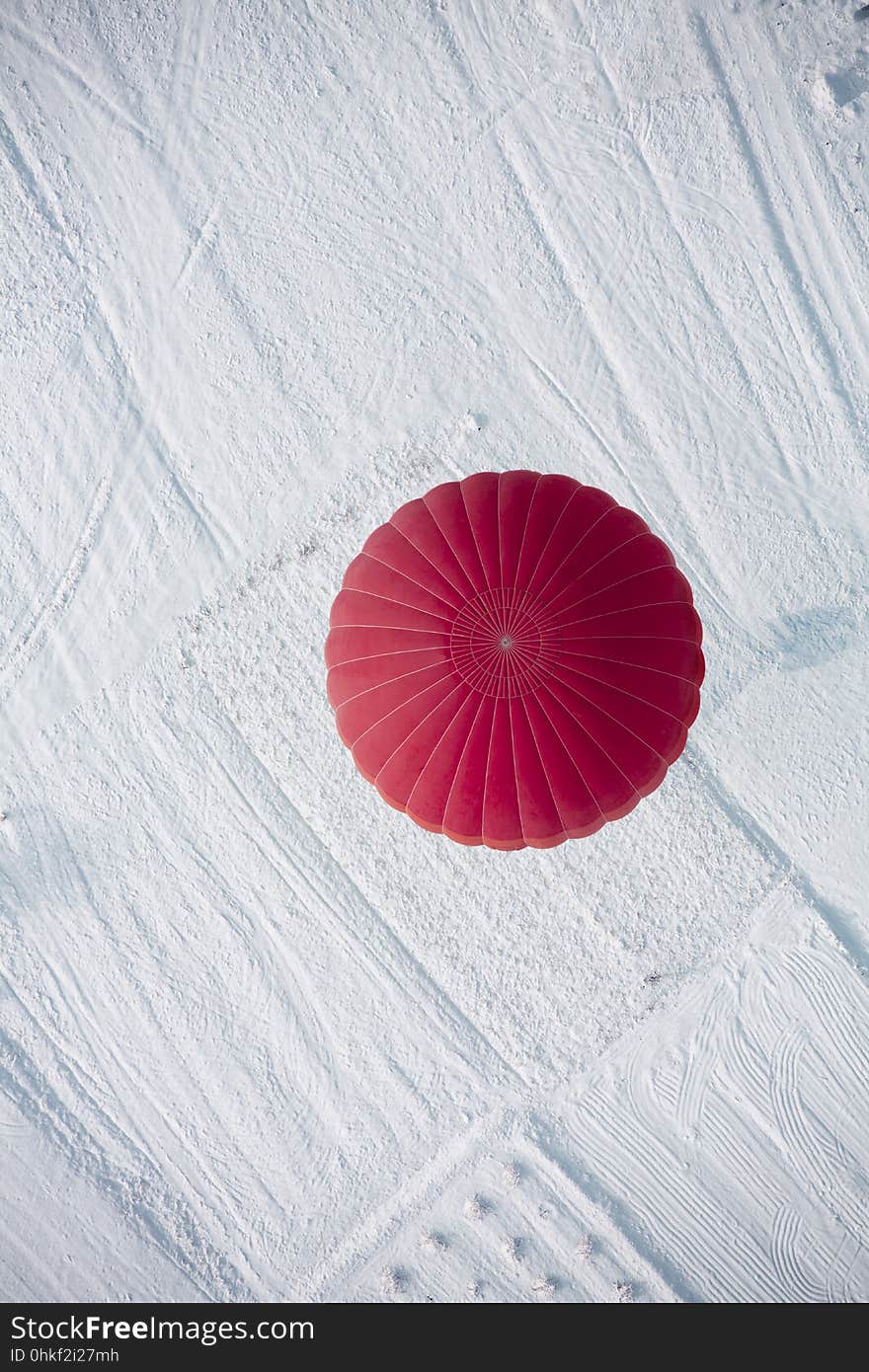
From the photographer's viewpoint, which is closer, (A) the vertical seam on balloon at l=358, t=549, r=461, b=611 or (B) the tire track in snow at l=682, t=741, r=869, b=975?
(A) the vertical seam on balloon at l=358, t=549, r=461, b=611

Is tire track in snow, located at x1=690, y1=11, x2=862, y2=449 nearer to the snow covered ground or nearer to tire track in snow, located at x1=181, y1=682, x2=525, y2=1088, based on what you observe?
the snow covered ground

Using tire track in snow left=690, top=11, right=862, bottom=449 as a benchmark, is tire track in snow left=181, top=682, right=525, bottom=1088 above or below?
below

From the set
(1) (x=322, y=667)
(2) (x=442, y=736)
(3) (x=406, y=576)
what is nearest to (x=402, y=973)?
(1) (x=322, y=667)

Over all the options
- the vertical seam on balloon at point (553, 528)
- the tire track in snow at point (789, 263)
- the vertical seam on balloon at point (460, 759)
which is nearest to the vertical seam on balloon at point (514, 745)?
the vertical seam on balloon at point (460, 759)

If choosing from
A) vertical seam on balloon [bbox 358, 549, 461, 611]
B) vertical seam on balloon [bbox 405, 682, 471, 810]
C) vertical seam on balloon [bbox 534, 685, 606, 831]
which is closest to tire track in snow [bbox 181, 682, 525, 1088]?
vertical seam on balloon [bbox 405, 682, 471, 810]

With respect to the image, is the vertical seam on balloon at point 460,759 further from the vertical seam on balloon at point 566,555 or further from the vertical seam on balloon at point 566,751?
the vertical seam on balloon at point 566,555

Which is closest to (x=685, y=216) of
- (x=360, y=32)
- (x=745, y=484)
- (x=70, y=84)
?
(x=745, y=484)

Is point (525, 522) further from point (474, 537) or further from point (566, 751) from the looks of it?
point (566, 751)

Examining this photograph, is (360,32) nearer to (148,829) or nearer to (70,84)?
(70,84)
